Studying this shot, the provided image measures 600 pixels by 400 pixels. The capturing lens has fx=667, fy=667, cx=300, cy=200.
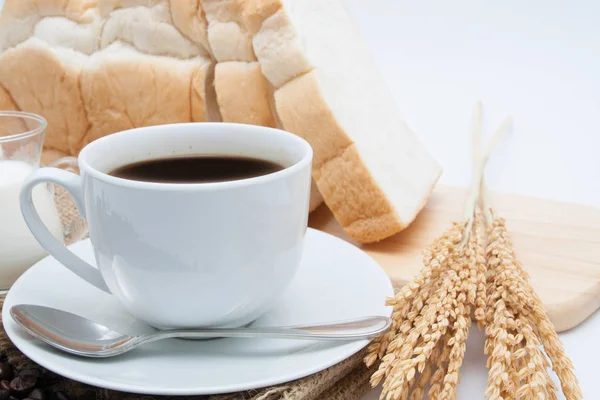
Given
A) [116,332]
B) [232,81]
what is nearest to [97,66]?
[232,81]

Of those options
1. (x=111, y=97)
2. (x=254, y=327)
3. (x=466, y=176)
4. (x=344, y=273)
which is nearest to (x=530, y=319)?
(x=344, y=273)

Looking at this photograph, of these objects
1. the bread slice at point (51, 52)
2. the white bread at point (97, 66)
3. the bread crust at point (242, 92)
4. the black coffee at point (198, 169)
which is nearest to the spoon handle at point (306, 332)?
the black coffee at point (198, 169)

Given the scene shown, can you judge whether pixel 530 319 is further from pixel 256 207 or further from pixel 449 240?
pixel 256 207

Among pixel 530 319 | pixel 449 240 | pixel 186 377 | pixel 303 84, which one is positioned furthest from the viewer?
pixel 303 84

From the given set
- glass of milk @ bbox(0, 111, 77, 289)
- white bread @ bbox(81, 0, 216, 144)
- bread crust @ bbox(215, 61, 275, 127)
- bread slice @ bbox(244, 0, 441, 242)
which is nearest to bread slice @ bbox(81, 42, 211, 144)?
white bread @ bbox(81, 0, 216, 144)

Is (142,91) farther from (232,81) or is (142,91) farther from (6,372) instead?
(6,372)

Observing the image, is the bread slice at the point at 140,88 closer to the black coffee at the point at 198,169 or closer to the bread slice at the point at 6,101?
the bread slice at the point at 6,101

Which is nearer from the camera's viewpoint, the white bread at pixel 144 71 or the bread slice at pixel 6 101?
the white bread at pixel 144 71
